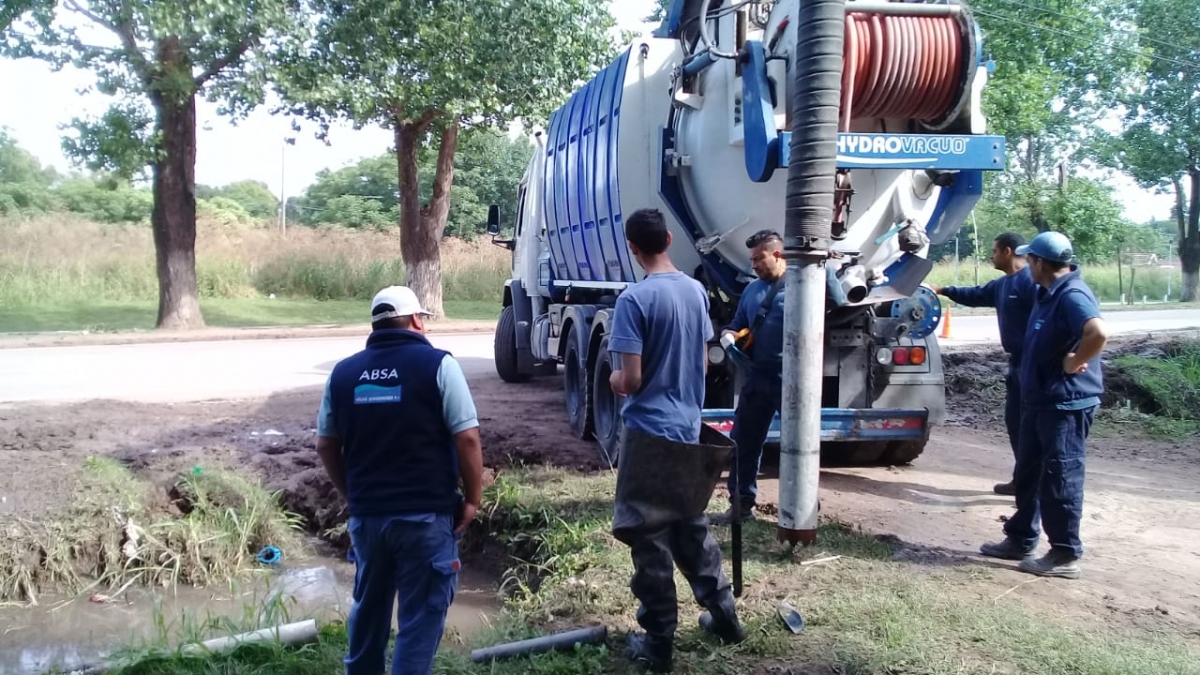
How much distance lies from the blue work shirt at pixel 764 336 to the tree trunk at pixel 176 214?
1495 cm

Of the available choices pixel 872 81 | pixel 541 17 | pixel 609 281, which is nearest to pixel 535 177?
pixel 609 281

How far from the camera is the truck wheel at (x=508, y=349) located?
39.0 ft

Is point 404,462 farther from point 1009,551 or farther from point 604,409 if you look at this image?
point 604,409

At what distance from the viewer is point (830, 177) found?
16.2 feet

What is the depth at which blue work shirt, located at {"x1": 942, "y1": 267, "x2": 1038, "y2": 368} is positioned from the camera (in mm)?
6605

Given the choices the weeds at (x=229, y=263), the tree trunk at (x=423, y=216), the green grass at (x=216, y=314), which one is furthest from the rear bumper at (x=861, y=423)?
the weeds at (x=229, y=263)

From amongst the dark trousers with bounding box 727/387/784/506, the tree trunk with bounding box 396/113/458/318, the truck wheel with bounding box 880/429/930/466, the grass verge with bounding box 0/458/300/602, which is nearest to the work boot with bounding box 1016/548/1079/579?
the dark trousers with bounding box 727/387/784/506

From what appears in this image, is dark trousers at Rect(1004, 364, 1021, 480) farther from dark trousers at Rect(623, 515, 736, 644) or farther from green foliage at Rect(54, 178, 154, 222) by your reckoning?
green foliage at Rect(54, 178, 154, 222)

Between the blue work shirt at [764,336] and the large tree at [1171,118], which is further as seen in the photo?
the large tree at [1171,118]

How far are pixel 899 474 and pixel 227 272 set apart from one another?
22.7 m

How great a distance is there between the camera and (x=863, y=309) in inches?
268

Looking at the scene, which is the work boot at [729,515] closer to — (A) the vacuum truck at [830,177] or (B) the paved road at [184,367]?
(A) the vacuum truck at [830,177]

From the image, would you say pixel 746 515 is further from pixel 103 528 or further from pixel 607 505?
pixel 103 528

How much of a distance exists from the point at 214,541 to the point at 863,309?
463 cm
